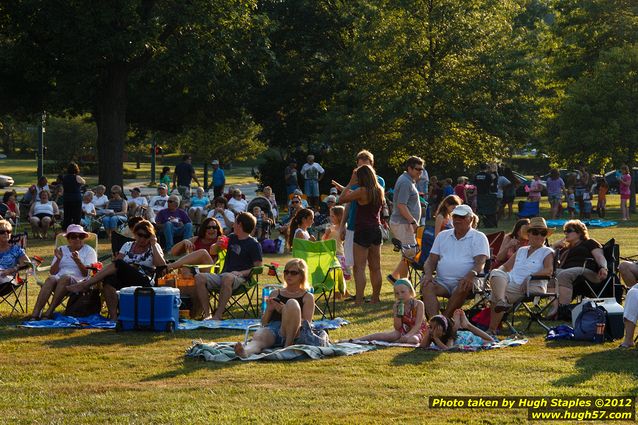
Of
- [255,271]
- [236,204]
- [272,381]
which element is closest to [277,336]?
[272,381]

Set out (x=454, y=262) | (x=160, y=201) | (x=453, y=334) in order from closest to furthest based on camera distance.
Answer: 1. (x=453, y=334)
2. (x=454, y=262)
3. (x=160, y=201)

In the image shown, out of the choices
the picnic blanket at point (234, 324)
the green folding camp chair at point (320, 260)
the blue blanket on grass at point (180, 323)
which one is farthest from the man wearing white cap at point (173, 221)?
the picnic blanket at point (234, 324)

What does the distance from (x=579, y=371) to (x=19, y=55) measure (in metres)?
25.2

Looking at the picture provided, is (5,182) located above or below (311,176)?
below

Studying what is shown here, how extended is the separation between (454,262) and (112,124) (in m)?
22.0

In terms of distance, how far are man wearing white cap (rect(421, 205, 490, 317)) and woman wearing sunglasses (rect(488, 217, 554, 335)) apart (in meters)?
0.29

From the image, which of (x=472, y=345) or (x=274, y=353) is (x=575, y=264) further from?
(x=274, y=353)

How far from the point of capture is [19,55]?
32375mm

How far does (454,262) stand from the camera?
1265 centimetres

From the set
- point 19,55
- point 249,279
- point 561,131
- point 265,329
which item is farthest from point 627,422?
point 561,131

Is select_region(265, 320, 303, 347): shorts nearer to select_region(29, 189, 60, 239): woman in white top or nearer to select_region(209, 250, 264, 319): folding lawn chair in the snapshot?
select_region(209, 250, 264, 319): folding lawn chair

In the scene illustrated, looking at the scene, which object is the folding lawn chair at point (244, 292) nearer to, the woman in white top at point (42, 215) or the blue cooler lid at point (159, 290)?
the blue cooler lid at point (159, 290)

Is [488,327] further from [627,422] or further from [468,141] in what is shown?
[468,141]

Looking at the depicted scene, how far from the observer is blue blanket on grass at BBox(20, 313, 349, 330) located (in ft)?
41.4
